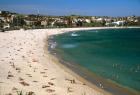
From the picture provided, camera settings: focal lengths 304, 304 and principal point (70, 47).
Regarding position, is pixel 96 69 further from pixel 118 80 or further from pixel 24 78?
pixel 24 78

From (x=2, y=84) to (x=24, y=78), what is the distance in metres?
3.54

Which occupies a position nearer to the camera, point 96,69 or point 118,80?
point 118,80

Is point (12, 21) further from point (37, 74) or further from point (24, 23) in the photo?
point (37, 74)

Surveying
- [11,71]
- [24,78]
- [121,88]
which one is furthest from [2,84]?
[121,88]

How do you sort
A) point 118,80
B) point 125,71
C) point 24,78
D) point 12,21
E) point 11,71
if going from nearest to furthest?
point 24,78 → point 11,71 → point 118,80 → point 125,71 → point 12,21

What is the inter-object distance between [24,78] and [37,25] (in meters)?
165

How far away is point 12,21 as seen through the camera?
16625 centimetres

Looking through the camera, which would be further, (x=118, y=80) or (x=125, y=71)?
(x=125, y=71)

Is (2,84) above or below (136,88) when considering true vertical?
above

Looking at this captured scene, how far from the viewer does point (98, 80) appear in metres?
25.7

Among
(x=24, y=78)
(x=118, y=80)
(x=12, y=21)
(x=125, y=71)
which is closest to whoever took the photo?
(x=24, y=78)

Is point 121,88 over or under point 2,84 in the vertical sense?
under

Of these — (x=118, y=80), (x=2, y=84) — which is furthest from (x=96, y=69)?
(x=2, y=84)

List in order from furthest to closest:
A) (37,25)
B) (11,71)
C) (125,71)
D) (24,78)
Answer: (37,25), (125,71), (11,71), (24,78)
